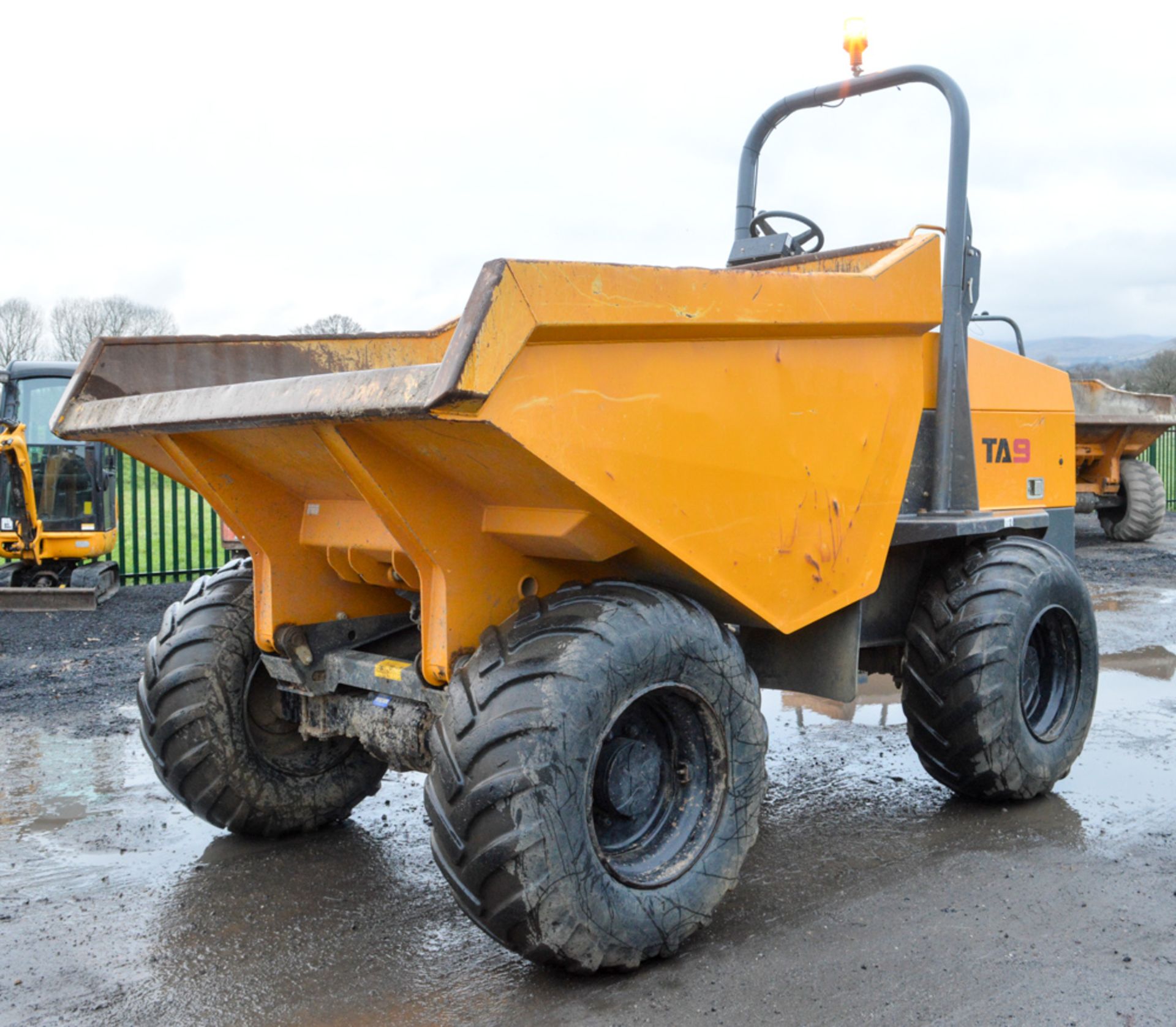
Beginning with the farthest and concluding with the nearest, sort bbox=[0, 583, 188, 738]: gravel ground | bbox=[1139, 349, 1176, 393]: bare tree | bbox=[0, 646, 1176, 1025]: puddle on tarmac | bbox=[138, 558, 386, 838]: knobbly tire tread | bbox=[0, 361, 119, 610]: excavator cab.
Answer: bbox=[1139, 349, 1176, 393]: bare tree
bbox=[0, 361, 119, 610]: excavator cab
bbox=[0, 583, 188, 738]: gravel ground
bbox=[138, 558, 386, 838]: knobbly tire tread
bbox=[0, 646, 1176, 1025]: puddle on tarmac

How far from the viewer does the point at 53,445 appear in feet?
34.1

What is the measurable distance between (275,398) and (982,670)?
103 inches

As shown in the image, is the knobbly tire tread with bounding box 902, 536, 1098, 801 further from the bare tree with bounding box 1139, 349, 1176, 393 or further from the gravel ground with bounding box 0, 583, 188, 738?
the bare tree with bounding box 1139, 349, 1176, 393

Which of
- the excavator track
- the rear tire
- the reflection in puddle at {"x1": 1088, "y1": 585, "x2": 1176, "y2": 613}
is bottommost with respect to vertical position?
the reflection in puddle at {"x1": 1088, "y1": 585, "x2": 1176, "y2": 613}

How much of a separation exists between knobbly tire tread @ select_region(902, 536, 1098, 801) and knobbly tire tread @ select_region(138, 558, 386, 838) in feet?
7.47

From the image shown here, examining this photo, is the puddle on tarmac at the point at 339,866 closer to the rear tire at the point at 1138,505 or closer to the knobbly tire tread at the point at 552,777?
the knobbly tire tread at the point at 552,777

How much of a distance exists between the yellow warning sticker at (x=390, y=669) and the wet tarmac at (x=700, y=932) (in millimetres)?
714

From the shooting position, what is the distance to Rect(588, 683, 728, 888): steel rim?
10.00ft

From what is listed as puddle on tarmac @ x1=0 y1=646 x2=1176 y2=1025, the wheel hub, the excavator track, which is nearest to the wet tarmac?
puddle on tarmac @ x1=0 y1=646 x2=1176 y2=1025

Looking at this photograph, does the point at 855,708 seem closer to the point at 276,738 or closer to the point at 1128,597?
the point at 276,738

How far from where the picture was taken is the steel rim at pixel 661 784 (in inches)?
120

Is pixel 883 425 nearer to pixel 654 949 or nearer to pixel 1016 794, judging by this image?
pixel 1016 794

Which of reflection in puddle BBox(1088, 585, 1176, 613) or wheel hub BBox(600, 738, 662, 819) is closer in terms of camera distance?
wheel hub BBox(600, 738, 662, 819)

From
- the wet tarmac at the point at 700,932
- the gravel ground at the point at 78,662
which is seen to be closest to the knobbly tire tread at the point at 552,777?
the wet tarmac at the point at 700,932
